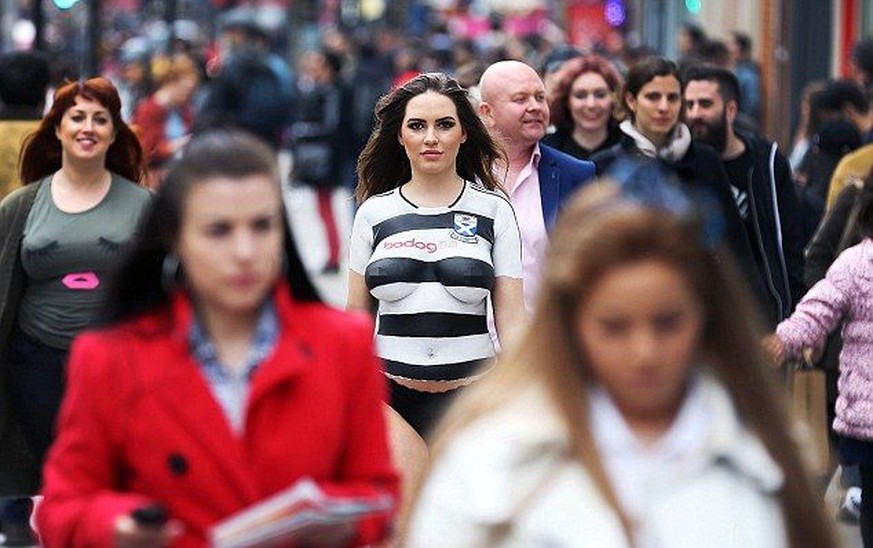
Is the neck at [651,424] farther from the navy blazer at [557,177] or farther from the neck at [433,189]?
the navy blazer at [557,177]

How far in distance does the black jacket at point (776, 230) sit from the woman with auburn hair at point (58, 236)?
256 centimetres

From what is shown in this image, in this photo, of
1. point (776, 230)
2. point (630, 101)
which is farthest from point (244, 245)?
point (630, 101)

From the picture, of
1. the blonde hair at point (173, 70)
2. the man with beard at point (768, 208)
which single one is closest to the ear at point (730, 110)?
the man with beard at point (768, 208)

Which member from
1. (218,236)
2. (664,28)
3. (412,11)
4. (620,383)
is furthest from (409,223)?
(412,11)

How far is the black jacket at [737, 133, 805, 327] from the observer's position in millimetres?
9375

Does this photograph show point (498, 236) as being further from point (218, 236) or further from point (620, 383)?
point (620, 383)

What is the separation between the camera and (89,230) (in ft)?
26.1

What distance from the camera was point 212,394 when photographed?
3941mm

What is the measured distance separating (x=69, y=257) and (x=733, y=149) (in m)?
3.18

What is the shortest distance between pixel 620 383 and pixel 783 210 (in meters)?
6.26

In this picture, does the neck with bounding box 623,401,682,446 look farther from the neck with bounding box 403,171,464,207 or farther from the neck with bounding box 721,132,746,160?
the neck with bounding box 721,132,746,160

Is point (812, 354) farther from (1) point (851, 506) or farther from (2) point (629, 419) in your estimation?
(2) point (629, 419)

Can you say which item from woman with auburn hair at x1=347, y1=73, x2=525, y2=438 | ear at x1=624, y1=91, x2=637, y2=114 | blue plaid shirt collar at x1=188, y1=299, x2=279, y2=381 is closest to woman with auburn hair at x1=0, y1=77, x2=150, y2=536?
woman with auburn hair at x1=347, y1=73, x2=525, y2=438

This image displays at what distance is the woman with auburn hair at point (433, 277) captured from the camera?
7.30 meters
